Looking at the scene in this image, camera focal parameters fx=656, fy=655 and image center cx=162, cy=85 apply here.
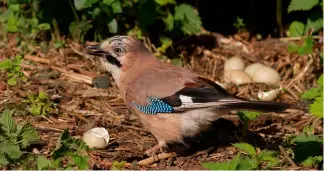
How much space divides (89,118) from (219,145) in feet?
3.93

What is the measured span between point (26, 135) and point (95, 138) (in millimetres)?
574

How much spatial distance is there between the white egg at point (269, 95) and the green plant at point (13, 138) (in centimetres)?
240

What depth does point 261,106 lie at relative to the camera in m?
4.83

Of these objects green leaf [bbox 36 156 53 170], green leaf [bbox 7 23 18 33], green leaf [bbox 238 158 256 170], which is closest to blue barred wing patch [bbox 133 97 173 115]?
green leaf [bbox 238 158 256 170]

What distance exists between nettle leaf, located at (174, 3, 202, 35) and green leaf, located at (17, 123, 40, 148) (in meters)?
2.67

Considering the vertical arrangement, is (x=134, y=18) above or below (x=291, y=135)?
above

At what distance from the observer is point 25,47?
23.3 feet

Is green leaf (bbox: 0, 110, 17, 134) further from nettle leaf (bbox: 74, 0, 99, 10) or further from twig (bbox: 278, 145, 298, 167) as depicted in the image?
Answer: twig (bbox: 278, 145, 298, 167)

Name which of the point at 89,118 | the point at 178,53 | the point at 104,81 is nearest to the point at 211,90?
the point at 89,118

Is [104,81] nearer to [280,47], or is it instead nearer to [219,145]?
[219,145]

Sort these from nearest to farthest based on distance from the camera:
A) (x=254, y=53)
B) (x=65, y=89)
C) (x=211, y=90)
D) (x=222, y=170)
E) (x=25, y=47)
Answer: (x=222, y=170) < (x=211, y=90) < (x=65, y=89) < (x=25, y=47) < (x=254, y=53)

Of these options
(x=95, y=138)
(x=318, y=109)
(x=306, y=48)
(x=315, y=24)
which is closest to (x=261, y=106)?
(x=318, y=109)

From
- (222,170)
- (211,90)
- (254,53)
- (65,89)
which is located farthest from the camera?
(254,53)

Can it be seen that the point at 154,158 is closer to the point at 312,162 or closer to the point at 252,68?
the point at 312,162
